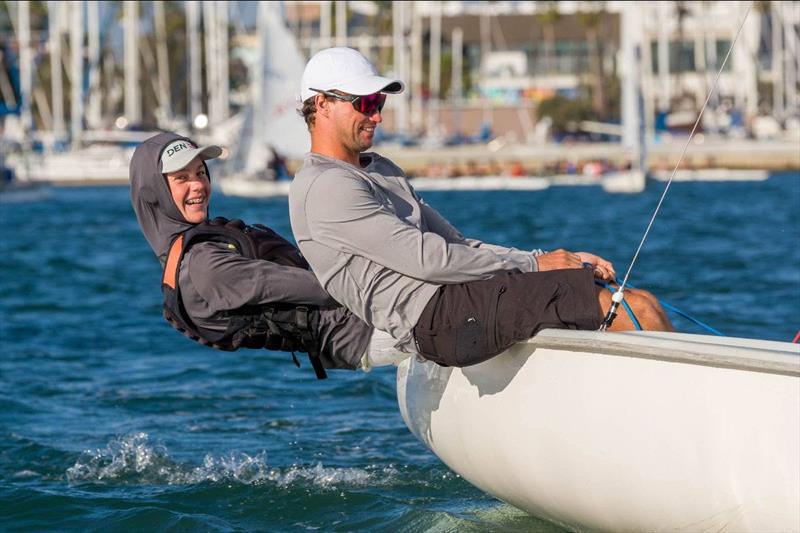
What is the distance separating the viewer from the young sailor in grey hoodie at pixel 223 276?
4.64 metres

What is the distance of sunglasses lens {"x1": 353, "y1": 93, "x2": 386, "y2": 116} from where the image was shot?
14.4ft

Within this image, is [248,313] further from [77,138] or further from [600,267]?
[77,138]

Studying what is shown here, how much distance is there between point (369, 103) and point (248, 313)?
83 centimetres

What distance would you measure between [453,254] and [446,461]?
3.46ft

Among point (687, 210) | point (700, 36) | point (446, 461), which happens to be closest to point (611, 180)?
point (687, 210)

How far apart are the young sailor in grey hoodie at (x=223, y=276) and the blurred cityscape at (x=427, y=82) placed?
2111 cm

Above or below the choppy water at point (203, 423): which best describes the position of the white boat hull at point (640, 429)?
above

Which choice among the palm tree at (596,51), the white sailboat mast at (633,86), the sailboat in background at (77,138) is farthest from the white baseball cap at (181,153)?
the palm tree at (596,51)

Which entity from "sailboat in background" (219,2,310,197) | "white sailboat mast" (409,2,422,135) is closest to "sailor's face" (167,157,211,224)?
"sailboat in background" (219,2,310,197)

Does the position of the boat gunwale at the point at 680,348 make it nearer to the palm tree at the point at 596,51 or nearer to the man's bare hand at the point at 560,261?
the man's bare hand at the point at 560,261

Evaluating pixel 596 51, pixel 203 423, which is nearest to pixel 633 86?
pixel 203 423

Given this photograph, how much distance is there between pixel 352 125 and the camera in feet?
14.6

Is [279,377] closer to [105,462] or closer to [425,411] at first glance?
[105,462]

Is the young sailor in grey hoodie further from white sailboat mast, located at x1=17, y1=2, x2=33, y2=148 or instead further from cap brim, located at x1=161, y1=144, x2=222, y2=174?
white sailboat mast, located at x1=17, y1=2, x2=33, y2=148
